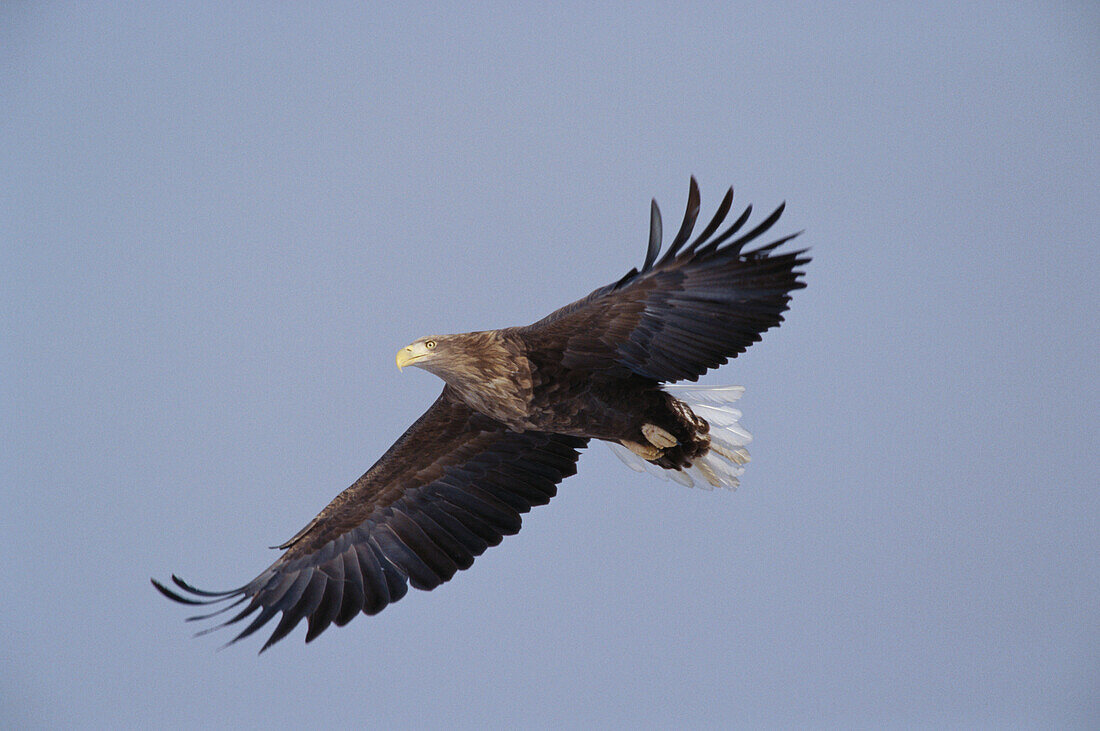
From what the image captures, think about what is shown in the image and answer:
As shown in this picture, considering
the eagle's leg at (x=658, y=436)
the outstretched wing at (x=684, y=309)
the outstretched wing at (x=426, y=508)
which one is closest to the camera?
the outstretched wing at (x=684, y=309)

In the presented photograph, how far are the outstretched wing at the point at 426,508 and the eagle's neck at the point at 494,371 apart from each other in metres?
0.75

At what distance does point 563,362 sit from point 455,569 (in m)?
1.82

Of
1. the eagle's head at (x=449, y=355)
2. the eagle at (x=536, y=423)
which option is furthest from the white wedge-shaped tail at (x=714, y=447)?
the eagle's head at (x=449, y=355)

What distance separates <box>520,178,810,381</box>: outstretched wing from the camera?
5859mm

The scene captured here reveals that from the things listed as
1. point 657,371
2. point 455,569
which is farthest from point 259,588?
point 657,371

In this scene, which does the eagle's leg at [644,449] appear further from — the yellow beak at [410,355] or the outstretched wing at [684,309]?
the yellow beak at [410,355]

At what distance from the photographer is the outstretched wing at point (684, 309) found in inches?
231

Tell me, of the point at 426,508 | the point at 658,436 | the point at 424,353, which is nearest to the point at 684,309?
the point at 658,436

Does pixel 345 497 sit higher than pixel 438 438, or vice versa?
pixel 438 438

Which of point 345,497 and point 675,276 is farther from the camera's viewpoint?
point 345,497

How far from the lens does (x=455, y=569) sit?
7.33m

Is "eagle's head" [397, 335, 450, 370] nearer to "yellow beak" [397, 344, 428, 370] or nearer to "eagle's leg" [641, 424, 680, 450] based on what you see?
"yellow beak" [397, 344, 428, 370]

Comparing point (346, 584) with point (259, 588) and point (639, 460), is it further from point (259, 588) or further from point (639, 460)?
point (639, 460)

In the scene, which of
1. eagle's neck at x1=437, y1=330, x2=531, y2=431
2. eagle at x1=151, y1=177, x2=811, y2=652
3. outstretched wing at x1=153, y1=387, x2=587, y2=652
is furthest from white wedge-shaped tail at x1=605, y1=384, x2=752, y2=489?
eagle's neck at x1=437, y1=330, x2=531, y2=431
